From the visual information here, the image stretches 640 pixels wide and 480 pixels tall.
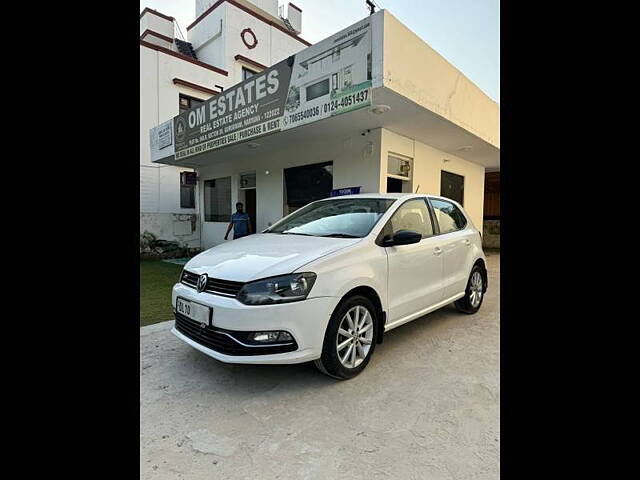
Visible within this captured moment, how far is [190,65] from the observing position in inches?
589

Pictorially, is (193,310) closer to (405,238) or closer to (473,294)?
(405,238)

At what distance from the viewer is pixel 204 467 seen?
1897mm

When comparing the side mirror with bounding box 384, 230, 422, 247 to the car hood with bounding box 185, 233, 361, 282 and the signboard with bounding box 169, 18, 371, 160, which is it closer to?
the car hood with bounding box 185, 233, 361, 282

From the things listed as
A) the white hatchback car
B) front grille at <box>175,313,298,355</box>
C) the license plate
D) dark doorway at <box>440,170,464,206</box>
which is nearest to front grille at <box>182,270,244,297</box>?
the white hatchback car

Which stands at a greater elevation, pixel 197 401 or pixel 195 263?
pixel 195 263

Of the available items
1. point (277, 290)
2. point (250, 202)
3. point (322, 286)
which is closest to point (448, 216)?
point (322, 286)

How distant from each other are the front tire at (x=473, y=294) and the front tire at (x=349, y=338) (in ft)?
6.67

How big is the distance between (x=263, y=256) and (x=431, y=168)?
676 centimetres

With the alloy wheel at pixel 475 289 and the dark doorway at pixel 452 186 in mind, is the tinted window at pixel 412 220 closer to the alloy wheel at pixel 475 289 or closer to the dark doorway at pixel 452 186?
the alloy wheel at pixel 475 289

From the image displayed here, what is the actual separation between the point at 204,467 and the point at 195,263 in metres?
1.71
